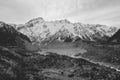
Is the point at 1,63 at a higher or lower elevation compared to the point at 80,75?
higher

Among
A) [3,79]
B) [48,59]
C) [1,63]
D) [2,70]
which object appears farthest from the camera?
[48,59]

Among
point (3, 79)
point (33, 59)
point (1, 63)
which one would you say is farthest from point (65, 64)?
point (3, 79)

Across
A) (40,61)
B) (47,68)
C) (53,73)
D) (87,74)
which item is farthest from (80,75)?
(40,61)

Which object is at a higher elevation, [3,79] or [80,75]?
[3,79]

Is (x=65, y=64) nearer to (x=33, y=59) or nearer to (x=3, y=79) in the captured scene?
(x=33, y=59)

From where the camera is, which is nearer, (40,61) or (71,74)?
(71,74)

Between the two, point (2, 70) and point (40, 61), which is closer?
point (2, 70)

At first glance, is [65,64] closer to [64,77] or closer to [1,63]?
[64,77]

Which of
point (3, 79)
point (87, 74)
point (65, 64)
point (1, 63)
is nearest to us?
point (3, 79)

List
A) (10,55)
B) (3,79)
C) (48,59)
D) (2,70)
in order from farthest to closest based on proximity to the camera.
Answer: (48,59) → (10,55) → (2,70) → (3,79)
